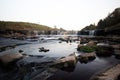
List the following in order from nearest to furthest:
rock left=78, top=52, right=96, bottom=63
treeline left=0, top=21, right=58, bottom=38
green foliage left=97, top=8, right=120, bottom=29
→ rock left=78, top=52, right=96, bottom=63 < green foliage left=97, top=8, right=120, bottom=29 < treeline left=0, top=21, right=58, bottom=38

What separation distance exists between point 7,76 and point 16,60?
4.73 meters

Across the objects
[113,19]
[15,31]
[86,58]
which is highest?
[113,19]

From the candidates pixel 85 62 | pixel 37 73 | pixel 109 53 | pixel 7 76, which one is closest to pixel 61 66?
pixel 37 73

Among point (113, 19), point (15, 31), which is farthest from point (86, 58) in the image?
point (15, 31)

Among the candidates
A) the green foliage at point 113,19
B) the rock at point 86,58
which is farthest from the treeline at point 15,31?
the rock at point 86,58

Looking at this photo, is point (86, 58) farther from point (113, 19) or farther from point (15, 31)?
point (15, 31)

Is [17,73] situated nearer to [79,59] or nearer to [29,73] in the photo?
[29,73]

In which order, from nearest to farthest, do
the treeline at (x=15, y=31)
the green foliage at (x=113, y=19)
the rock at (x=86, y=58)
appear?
the rock at (x=86, y=58) < the green foliage at (x=113, y=19) < the treeline at (x=15, y=31)

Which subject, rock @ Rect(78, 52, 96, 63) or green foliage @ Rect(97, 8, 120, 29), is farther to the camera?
green foliage @ Rect(97, 8, 120, 29)

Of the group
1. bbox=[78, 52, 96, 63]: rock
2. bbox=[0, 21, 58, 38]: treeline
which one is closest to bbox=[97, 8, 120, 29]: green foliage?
bbox=[78, 52, 96, 63]: rock

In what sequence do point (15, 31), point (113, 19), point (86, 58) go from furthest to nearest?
point (15, 31), point (113, 19), point (86, 58)

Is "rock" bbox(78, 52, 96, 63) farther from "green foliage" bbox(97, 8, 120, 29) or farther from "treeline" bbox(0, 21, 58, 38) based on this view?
"treeline" bbox(0, 21, 58, 38)

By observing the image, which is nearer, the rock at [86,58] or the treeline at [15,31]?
the rock at [86,58]

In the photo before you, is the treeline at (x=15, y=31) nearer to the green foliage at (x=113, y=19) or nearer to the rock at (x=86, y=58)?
the green foliage at (x=113, y=19)
